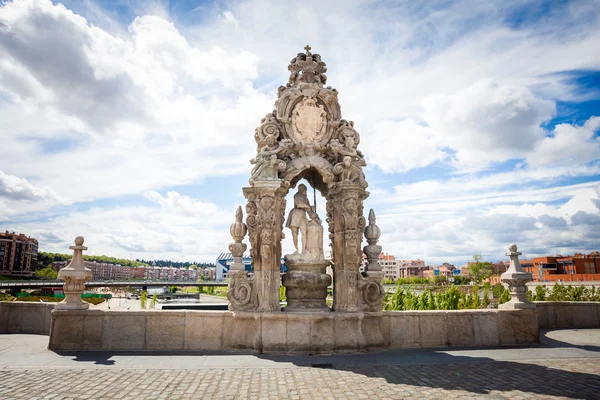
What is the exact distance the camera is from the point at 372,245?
9.47 metres

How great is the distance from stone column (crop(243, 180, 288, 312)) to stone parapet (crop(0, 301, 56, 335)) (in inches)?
249

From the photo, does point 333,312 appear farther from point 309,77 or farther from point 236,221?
point 309,77

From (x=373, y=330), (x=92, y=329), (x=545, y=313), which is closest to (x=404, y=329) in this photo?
(x=373, y=330)

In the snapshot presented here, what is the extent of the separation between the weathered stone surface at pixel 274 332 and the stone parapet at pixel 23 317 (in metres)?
6.47

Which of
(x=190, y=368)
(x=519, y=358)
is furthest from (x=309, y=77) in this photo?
(x=519, y=358)

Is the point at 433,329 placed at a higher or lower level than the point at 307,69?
lower

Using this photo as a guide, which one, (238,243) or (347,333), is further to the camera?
(238,243)

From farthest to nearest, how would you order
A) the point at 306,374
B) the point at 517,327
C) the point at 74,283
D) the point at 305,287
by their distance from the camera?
the point at 517,327
the point at 305,287
the point at 74,283
the point at 306,374

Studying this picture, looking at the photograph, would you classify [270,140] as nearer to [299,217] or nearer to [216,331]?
[299,217]


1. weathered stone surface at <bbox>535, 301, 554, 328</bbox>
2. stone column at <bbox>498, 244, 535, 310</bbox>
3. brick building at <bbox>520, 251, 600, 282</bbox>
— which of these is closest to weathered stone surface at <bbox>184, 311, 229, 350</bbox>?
stone column at <bbox>498, 244, 535, 310</bbox>

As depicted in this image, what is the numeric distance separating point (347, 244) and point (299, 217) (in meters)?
1.53

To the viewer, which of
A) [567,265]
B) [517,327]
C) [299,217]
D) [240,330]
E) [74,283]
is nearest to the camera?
[240,330]

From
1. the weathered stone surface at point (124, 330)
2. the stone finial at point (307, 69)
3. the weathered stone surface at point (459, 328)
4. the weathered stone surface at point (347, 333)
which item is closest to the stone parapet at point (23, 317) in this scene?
the weathered stone surface at point (124, 330)

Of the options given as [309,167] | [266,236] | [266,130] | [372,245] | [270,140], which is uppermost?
[266,130]
